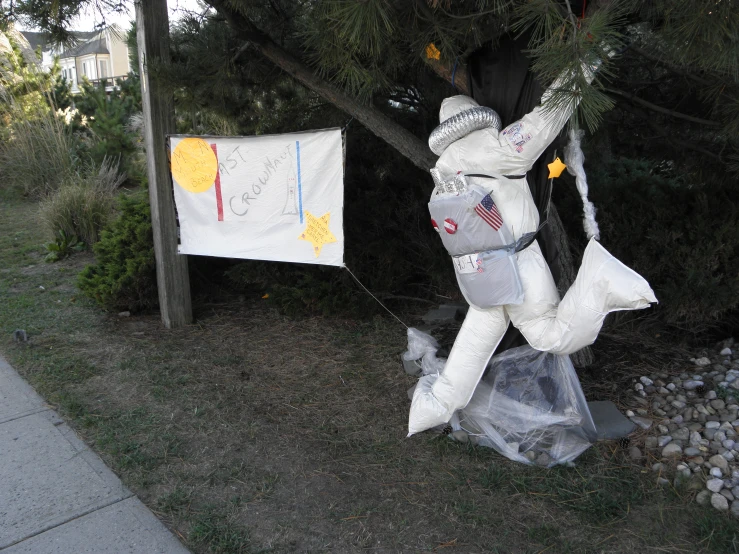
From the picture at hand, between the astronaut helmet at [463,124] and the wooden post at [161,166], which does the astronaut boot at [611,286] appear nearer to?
the astronaut helmet at [463,124]

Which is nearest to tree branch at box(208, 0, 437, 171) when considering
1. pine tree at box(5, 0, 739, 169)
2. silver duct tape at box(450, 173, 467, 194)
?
pine tree at box(5, 0, 739, 169)

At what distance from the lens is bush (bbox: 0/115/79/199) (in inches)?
413

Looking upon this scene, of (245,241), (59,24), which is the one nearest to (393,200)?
(245,241)

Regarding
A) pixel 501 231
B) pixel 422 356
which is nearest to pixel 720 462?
pixel 501 231

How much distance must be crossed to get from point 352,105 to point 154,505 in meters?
2.49

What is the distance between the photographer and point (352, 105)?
151 inches

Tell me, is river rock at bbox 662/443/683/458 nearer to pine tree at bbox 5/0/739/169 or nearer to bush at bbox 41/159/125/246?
pine tree at bbox 5/0/739/169

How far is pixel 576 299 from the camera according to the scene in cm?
272

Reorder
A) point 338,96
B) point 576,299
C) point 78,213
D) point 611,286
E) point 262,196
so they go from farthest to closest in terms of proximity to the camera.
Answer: point 78,213
point 262,196
point 338,96
point 576,299
point 611,286

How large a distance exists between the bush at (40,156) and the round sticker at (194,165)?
6.58 m

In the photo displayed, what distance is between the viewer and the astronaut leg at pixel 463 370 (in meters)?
3.11

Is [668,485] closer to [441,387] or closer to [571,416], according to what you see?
[571,416]

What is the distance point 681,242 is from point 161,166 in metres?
3.80

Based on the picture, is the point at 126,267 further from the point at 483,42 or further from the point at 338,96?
the point at 483,42
